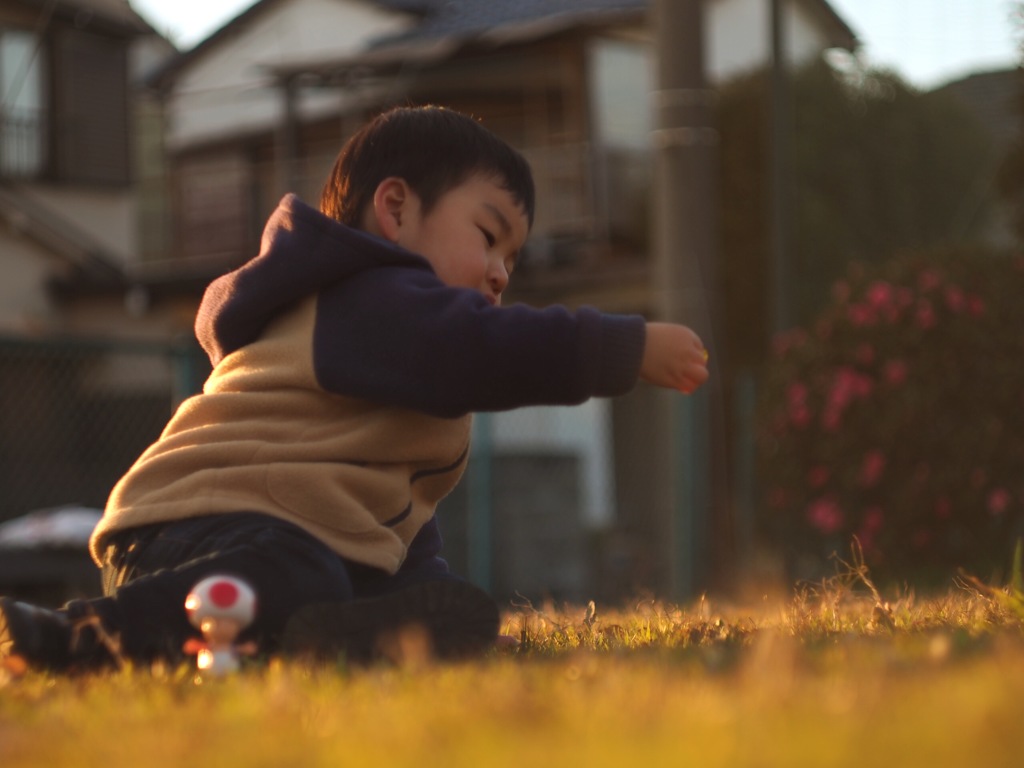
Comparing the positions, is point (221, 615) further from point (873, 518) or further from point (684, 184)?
point (684, 184)

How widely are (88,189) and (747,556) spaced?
11.4m

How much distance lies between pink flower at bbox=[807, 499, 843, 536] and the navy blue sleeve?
227 inches

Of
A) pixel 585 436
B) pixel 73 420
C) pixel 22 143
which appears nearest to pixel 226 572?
pixel 73 420

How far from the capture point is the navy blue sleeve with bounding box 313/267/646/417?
3207 mm

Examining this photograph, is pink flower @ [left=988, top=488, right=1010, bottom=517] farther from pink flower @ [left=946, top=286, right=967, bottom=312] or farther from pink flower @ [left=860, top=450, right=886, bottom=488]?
pink flower @ [left=946, top=286, right=967, bottom=312]

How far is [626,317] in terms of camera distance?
332 cm

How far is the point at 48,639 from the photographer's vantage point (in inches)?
115

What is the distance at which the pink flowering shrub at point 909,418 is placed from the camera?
846cm

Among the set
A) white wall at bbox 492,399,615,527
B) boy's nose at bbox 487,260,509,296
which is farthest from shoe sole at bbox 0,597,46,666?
white wall at bbox 492,399,615,527

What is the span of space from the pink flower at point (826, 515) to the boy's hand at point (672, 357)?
5693mm

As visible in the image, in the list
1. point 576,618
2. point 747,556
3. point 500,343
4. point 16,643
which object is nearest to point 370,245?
point 500,343

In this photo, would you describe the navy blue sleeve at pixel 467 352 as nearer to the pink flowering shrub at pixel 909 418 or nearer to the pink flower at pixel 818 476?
the pink flowering shrub at pixel 909 418

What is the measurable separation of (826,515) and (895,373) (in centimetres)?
82

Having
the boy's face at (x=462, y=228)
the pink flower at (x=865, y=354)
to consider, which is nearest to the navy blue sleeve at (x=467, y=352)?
the boy's face at (x=462, y=228)
